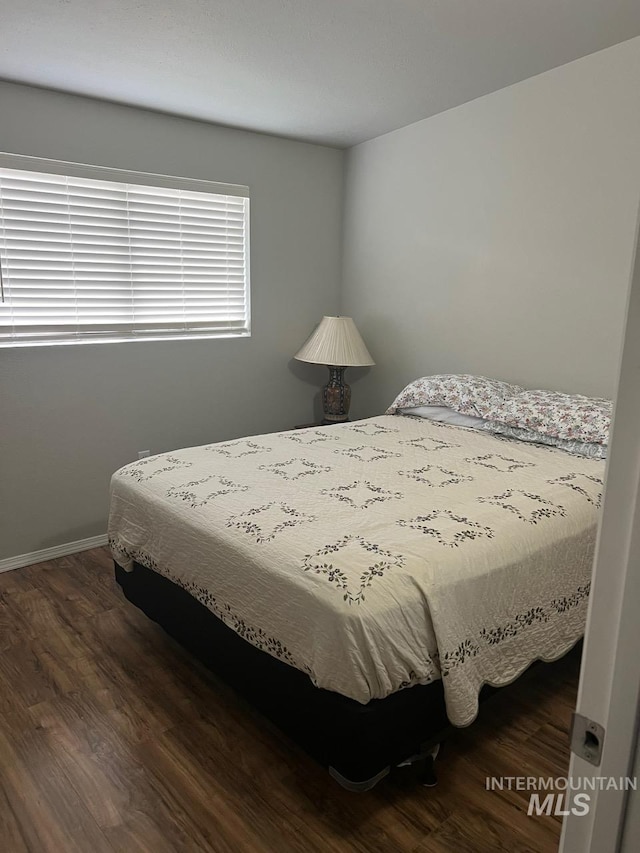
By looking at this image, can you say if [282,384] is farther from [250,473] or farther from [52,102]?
[52,102]

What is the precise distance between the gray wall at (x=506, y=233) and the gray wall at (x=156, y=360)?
1.40ft

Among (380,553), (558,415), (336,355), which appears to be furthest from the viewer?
(336,355)

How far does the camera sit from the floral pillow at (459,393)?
3139mm

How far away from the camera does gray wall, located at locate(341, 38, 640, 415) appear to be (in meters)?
2.81

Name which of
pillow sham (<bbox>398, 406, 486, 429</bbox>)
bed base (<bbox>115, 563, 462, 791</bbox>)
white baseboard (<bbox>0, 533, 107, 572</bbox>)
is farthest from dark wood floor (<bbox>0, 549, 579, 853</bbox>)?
pillow sham (<bbox>398, 406, 486, 429</bbox>)

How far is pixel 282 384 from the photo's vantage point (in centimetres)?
418

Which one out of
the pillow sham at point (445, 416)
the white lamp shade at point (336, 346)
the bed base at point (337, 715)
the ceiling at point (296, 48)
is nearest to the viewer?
the bed base at point (337, 715)

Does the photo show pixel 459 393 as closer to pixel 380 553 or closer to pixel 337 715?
pixel 380 553

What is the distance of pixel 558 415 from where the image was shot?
2.77m

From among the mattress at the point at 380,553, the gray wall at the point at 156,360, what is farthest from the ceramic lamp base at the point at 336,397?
the mattress at the point at 380,553

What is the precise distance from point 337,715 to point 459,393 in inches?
80.4

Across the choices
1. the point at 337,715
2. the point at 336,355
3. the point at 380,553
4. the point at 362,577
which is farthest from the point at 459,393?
the point at 337,715

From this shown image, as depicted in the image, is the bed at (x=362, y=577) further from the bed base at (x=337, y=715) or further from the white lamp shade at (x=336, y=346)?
the white lamp shade at (x=336, y=346)

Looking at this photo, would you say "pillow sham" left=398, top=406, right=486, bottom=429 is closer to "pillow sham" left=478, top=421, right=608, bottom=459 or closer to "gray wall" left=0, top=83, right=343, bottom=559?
"pillow sham" left=478, top=421, right=608, bottom=459
